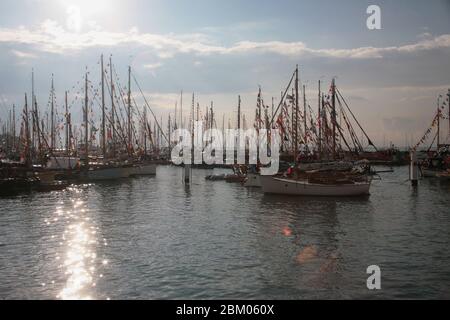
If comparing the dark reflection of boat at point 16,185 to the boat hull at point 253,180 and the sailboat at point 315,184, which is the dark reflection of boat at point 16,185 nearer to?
the boat hull at point 253,180

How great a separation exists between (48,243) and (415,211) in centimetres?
2713

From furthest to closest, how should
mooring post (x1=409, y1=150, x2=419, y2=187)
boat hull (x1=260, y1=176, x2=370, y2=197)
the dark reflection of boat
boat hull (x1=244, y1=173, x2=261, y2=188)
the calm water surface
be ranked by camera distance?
mooring post (x1=409, y1=150, x2=419, y2=187), boat hull (x1=244, y1=173, x2=261, y2=188), the dark reflection of boat, boat hull (x1=260, y1=176, x2=370, y2=197), the calm water surface

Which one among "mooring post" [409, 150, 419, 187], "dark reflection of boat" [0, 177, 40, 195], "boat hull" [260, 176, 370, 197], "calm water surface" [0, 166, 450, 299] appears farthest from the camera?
"mooring post" [409, 150, 419, 187]

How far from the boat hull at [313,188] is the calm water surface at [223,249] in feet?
9.14

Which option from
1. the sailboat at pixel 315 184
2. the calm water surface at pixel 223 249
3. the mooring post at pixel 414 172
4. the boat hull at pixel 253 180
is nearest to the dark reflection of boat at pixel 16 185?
the calm water surface at pixel 223 249

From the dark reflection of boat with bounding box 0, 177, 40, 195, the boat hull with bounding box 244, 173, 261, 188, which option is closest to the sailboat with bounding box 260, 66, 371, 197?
the boat hull with bounding box 244, 173, 261, 188

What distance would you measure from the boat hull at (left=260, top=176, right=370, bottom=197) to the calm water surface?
110 inches

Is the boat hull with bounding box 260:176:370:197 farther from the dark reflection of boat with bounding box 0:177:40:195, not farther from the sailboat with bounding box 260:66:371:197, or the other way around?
the dark reflection of boat with bounding box 0:177:40:195

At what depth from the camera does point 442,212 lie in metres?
36.8

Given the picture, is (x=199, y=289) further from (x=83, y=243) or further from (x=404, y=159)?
(x=404, y=159)

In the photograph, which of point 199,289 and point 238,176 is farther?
point 238,176

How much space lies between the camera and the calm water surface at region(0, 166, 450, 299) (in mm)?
17547

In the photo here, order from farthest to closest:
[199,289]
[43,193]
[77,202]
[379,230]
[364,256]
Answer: [43,193] → [77,202] → [379,230] → [364,256] → [199,289]

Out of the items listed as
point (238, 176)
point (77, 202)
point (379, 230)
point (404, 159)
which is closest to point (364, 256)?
point (379, 230)
